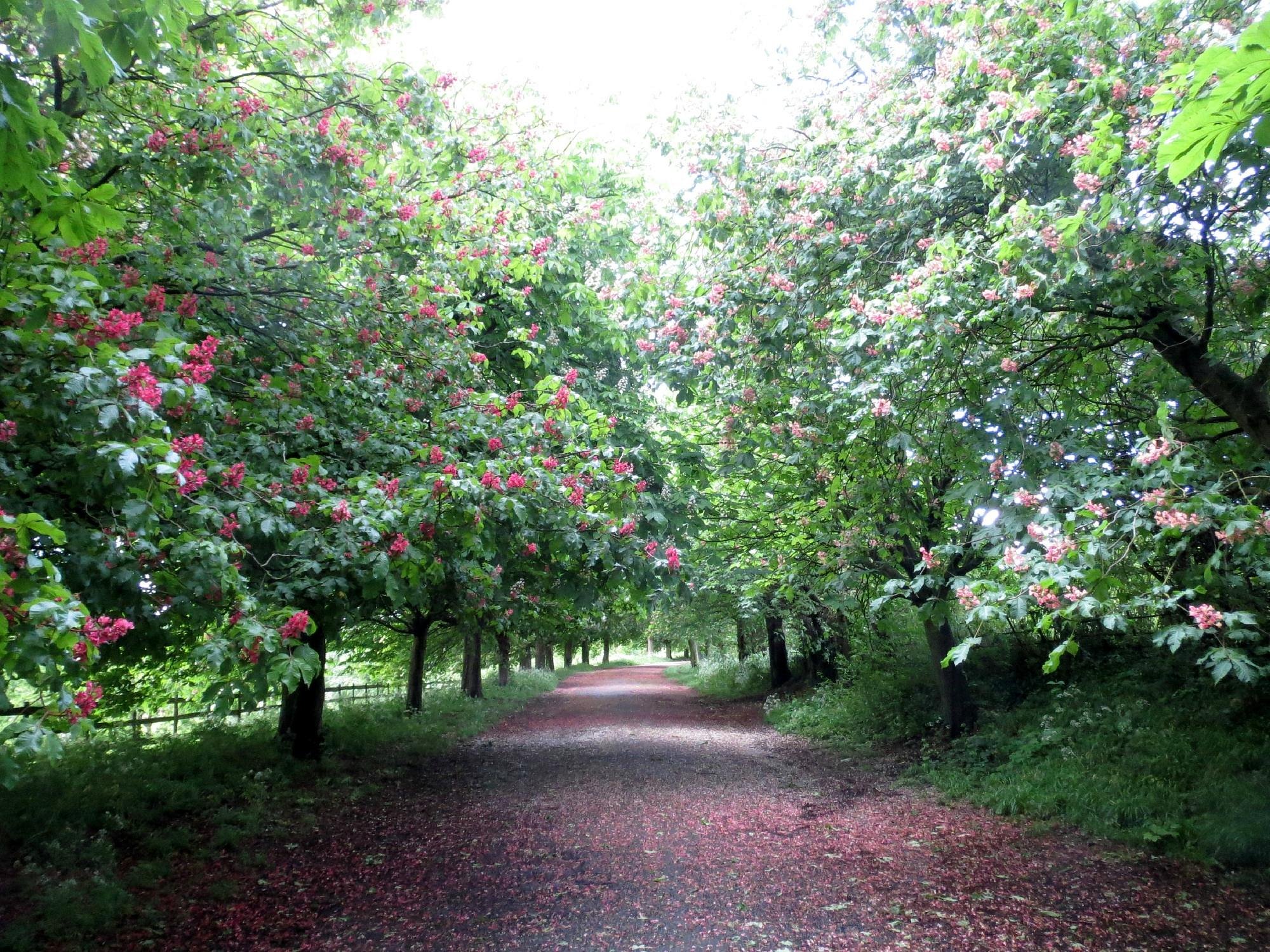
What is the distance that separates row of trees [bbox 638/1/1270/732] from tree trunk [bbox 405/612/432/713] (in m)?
10.9

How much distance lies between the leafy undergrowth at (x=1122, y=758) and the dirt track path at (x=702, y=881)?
49 cm

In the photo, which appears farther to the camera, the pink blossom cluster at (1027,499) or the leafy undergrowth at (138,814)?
the leafy undergrowth at (138,814)

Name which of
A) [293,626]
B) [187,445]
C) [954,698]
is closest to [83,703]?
[293,626]

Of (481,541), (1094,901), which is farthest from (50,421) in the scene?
(1094,901)

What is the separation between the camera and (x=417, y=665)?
1789 centimetres

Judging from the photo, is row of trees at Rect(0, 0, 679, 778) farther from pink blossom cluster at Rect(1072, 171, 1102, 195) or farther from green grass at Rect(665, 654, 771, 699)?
green grass at Rect(665, 654, 771, 699)

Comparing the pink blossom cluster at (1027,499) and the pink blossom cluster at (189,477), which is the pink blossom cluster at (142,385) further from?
the pink blossom cluster at (1027,499)

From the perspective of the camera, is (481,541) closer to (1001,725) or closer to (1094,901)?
(1094,901)

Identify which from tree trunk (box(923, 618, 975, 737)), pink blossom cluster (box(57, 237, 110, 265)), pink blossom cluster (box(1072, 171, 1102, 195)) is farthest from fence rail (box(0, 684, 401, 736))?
tree trunk (box(923, 618, 975, 737))

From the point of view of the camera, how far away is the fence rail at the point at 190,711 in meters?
3.32

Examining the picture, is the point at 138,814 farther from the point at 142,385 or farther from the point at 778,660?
the point at 778,660

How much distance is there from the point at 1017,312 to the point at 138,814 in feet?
29.2

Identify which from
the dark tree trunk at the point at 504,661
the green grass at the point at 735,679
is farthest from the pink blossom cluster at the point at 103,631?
the green grass at the point at 735,679

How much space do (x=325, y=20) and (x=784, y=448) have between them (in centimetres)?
584
